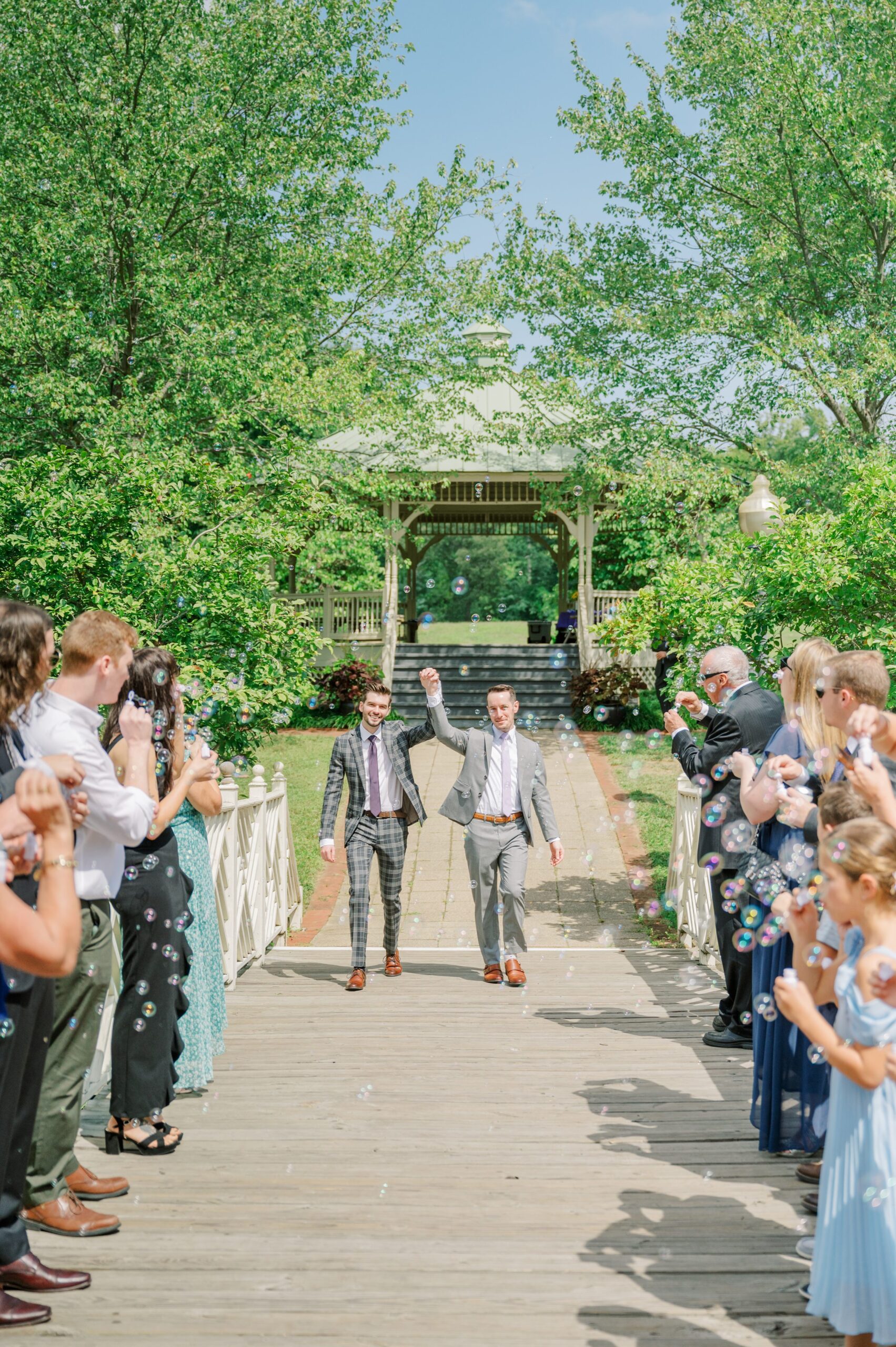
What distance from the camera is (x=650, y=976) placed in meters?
7.68

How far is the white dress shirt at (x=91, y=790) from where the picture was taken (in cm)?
355

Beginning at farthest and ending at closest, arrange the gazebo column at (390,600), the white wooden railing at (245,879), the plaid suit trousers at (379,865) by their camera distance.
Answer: the gazebo column at (390,600)
the plaid suit trousers at (379,865)
the white wooden railing at (245,879)

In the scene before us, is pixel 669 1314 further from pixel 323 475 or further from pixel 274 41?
pixel 274 41

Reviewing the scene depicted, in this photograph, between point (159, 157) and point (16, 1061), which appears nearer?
point (16, 1061)

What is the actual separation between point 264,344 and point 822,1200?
44.9 ft

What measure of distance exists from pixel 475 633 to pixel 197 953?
3667 centimetres

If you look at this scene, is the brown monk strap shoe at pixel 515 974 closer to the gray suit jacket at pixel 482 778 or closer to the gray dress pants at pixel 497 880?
the gray dress pants at pixel 497 880

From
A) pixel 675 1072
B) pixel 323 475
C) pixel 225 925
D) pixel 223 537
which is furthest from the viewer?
pixel 323 475

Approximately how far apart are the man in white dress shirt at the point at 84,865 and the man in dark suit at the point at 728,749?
277 centimetres

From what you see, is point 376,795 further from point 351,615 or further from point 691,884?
point 351,615

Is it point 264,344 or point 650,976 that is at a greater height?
point 264,344

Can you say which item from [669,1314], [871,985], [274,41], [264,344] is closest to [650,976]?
[669,1314]

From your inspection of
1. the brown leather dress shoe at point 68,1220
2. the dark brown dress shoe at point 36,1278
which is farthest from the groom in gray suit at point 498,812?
the dark brown dress shoe at point 36,1278

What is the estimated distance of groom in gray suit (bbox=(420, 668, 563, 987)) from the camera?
7684 millimetres
